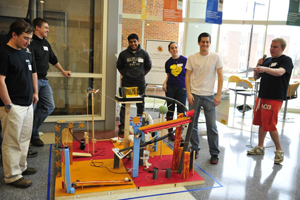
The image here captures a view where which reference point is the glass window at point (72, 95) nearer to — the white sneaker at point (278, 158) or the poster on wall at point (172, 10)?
the poster on wall at point (172, 10)

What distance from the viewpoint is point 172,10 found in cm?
457

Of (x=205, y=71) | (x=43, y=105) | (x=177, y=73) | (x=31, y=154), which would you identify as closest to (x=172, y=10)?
(x=177, y=73)

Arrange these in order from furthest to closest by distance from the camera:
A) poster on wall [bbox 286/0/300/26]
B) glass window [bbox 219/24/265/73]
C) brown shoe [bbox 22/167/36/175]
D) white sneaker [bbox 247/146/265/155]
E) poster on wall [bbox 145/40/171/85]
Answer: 1. glass window [bbox 219/24/265/73]
2. poster on wall [bbox 145/40/171/85]
3. poster on wall [bbox 286/0/300/26]
4. white sneaker [bbox 247/146/265/155]
5. brown shoe [bbox 22/167/36/175]

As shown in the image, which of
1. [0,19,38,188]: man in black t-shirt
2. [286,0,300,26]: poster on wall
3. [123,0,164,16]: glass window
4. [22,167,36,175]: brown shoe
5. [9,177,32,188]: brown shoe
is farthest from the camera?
[123,0,164,16]: glass window

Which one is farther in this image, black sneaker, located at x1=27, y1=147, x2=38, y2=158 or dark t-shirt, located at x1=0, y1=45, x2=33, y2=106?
black sneaker, located at x1=27, y1=147, x2=38, y2=158

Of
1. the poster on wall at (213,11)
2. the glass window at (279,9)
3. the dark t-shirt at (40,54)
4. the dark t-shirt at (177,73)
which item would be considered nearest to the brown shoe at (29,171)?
the dark t-shirt at (40,54)

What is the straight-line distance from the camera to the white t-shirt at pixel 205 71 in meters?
2.93

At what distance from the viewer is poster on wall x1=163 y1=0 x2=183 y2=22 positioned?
4518 mm

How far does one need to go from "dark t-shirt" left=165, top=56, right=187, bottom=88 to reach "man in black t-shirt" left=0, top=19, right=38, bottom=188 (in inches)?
85.1

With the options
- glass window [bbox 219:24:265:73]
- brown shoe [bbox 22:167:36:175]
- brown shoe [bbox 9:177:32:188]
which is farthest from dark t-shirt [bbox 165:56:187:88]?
glass window [bbox 219:24:265:73]

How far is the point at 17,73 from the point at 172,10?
324 cm

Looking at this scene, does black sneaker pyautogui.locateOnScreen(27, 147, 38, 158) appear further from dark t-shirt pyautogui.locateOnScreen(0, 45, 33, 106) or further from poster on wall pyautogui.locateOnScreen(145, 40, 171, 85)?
poster on wall pyautogui.locateOnScreen(145, 40, 171, 85)

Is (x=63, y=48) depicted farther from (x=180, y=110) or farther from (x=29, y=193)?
(x=29, y=193)

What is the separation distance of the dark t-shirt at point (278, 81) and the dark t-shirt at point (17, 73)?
114 inches
